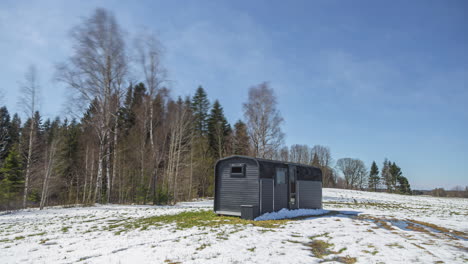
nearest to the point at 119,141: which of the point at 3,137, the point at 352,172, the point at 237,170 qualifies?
the point at 3,137

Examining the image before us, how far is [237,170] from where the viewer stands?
1305 cm

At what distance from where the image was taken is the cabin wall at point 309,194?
15695 millimetres

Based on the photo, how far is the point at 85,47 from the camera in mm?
17312

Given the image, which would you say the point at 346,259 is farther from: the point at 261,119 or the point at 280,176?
the point at 261,119

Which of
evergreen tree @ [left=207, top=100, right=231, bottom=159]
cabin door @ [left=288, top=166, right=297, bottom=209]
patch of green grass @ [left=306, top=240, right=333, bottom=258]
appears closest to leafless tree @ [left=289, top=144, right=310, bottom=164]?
evergreen tree @ [left=207, top=100, right=231, bottom=159]

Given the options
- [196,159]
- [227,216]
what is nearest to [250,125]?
[196,159]

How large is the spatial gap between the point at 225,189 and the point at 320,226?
15.9 feet

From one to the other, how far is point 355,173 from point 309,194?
55129 millimetres

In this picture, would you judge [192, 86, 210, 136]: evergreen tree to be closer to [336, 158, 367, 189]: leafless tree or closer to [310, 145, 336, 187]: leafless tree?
[310, 145, 336, 187]: leafless tree

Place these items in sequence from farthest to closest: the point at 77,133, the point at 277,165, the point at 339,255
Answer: the point at 77,133 < the point at 277,165 < the point at 339,255

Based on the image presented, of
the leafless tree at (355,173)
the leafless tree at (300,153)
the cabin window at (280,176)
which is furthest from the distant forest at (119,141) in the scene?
the leafless tree at (355,173)

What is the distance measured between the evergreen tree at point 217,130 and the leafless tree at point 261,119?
10.8m

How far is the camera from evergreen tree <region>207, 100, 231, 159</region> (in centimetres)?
3450

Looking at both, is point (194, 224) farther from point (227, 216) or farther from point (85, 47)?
point (85, 47)
